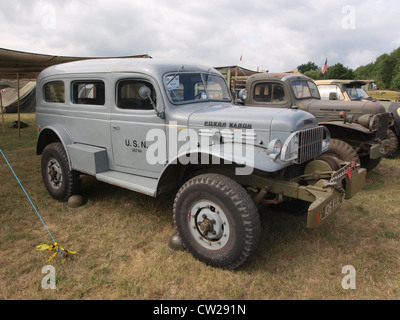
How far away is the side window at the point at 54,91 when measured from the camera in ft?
14.5

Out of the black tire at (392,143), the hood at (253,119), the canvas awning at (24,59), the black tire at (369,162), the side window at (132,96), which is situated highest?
the canvas awning at (24,59)

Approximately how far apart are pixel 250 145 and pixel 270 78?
341cm

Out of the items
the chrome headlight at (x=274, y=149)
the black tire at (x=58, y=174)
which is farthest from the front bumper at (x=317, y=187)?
the black tire at (x=58, y=174)

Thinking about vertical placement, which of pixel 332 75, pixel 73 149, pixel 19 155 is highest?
pixel 332 75

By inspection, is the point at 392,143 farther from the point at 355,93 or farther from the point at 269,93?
the point at 269,93

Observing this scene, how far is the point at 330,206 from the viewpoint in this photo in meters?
2.70

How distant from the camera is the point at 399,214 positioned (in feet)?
13.6

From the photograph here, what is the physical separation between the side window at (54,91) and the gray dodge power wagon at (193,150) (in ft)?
0.10

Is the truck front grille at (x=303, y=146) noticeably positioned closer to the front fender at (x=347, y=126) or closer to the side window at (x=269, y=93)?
the front fender at (x=347, y=126)

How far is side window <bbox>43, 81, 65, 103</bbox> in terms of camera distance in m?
4.41

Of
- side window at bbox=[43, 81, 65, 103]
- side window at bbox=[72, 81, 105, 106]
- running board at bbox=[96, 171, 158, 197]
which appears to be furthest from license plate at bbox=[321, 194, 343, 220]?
side window at bbox=[43, 81, 65, 103]
